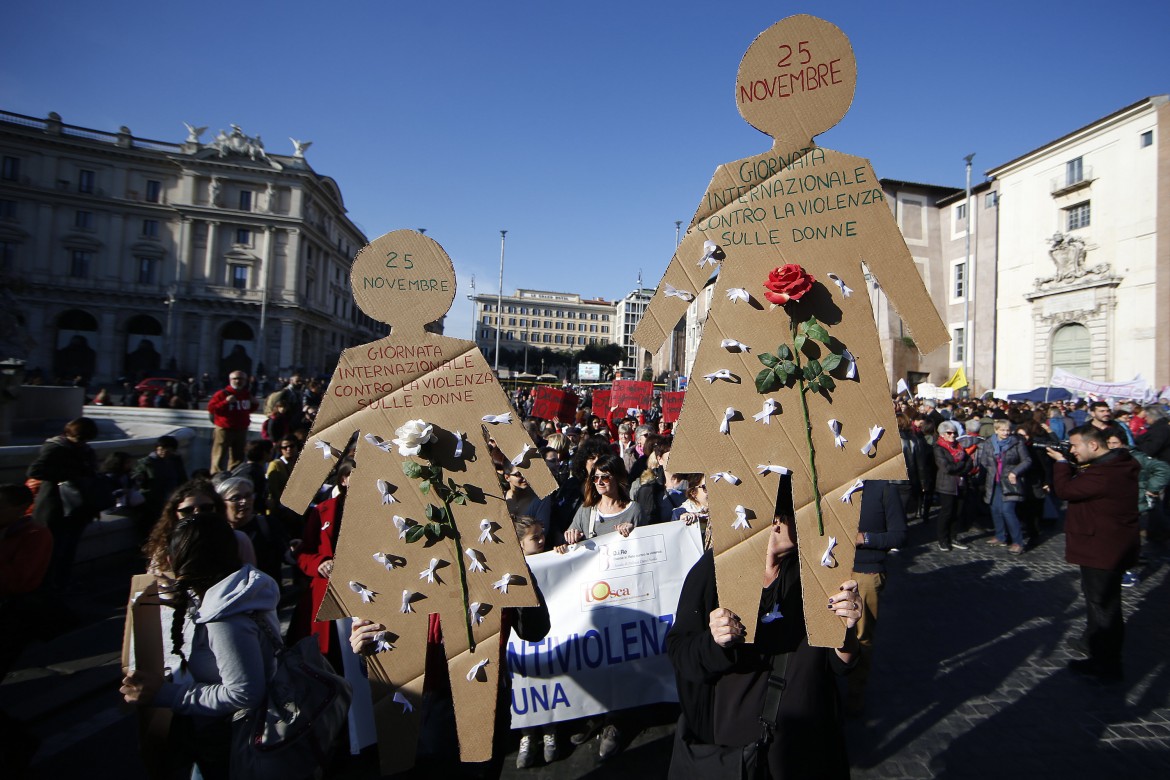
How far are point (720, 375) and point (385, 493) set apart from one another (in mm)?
1325

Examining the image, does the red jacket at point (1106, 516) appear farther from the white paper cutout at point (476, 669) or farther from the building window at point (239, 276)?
the building window at point (239, 276)

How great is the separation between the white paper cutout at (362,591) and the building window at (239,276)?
62009 millimetres

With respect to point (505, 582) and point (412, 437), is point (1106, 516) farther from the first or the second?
point (412, 437)

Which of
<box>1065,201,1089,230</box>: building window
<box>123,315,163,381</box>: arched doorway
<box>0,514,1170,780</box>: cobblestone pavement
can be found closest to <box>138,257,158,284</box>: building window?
<box>123,315,163,381</box>: arched doorway

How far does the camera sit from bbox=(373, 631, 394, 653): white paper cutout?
2.33m

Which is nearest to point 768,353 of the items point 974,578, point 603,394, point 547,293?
point 974,578

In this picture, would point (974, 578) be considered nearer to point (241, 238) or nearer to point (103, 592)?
point (103, 592)

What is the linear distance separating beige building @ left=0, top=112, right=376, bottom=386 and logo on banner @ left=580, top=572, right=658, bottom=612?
52432 millimetres

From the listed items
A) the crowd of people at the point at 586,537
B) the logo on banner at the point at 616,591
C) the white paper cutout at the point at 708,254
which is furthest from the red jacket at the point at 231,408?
the white paper cutout at the point at 708,254

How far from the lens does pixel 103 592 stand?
250 inches

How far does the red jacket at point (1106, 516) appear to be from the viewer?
4812 mm

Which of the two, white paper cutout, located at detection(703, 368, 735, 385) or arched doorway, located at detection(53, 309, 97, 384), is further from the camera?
arched doorway, located at detection(53, 309, 97, 384)

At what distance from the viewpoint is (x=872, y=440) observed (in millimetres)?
1965

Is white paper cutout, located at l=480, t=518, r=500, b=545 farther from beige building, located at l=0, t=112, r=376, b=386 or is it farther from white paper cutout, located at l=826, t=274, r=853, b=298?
beige building, located at l=0, t=112, r=376, b=386
